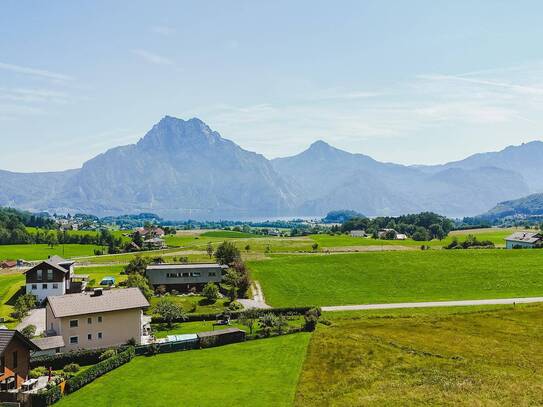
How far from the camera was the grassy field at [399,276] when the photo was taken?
92125mm

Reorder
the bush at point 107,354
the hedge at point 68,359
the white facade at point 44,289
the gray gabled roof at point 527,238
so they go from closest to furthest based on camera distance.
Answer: the hedge at point 68,359 < the bush at point 107,354 < the white facade at point 44,289 < the gray gabled roof at point 527,238

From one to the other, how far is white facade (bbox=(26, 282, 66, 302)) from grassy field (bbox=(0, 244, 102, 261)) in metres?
62.1

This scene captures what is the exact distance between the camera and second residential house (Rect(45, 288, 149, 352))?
201 ft

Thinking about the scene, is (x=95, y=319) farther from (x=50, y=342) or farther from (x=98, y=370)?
(x=98, y=370)

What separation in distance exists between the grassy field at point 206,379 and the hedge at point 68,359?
430 centimetres

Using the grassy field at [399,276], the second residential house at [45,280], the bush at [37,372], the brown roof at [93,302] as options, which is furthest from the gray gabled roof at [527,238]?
the bush at [37,372]

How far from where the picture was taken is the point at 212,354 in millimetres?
58875

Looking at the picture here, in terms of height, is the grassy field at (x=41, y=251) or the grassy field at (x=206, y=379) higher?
the grassy field at (x=41, y=251)

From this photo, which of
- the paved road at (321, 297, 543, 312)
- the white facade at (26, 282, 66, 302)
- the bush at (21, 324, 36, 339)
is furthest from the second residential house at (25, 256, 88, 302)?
the paved road at (321, 297, 543, 312)

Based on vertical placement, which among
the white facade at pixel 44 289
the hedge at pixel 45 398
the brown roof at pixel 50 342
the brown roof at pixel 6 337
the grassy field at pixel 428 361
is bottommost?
the grassy field at pixel 428 361

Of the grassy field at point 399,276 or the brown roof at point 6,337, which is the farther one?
the grassy field at point 399,276

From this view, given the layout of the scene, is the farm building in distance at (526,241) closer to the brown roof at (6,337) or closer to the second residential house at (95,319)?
the second residential house at (95,319)

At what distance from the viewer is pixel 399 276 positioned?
106438mm

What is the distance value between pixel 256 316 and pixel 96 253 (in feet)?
347
